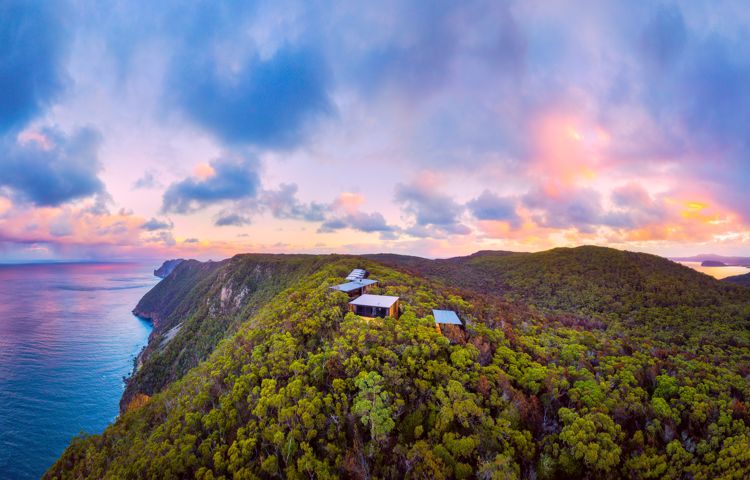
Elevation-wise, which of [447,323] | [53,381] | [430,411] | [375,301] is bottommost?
[53,381]

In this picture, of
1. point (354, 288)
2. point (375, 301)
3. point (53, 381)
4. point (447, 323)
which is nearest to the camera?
point (447, 323)

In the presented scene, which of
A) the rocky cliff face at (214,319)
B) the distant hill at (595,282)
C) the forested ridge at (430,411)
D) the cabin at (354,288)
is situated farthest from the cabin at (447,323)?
the rocky cliff face at (214,319)

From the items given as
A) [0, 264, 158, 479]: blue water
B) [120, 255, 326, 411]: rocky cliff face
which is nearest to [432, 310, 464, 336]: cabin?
[120, 255, 326, 411]: rocky cliff face

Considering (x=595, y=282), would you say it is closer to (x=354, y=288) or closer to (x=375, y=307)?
(x=354, y=288)

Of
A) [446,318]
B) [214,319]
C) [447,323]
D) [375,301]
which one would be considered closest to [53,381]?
[214,319]

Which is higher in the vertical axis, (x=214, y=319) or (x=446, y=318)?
(x=446, y=318)

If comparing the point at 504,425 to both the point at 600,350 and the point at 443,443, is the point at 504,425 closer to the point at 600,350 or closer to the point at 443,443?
the point at 443,443

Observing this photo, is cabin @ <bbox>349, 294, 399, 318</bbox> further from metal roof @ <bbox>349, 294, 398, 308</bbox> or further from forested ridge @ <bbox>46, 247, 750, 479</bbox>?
forested ridge @ <bbox>46, 247, 750, 479</bbox>

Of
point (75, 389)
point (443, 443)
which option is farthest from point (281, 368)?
point (75, 389)
